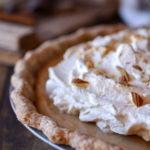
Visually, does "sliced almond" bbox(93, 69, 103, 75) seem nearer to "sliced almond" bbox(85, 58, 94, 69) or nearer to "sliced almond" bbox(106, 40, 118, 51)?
"sliced almond" bbox(85, 58, 94, 69)

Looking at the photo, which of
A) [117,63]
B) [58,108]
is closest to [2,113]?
[58,108]

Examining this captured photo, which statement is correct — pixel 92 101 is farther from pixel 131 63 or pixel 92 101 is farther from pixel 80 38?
pixel 80 38

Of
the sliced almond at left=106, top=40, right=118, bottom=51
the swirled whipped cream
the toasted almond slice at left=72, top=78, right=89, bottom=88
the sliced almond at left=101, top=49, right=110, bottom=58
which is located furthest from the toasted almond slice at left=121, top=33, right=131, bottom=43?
the toasted almond slice at left=72, top=78, right=89, bottom=88

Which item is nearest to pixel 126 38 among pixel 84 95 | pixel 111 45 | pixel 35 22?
pixel 111 45

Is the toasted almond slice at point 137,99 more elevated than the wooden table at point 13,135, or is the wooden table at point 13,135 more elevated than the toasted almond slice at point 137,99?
the toasted almond slice at point 137,99

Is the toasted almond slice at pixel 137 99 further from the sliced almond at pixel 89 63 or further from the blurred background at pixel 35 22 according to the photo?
the blurred background at pixel 35 22

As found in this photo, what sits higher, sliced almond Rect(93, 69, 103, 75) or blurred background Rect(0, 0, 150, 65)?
blurred background Rect(0, 0, 150, 65)

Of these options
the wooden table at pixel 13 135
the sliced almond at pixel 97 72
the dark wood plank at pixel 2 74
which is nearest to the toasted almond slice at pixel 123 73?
the sliced almond at pixel 97 72
